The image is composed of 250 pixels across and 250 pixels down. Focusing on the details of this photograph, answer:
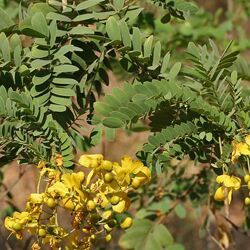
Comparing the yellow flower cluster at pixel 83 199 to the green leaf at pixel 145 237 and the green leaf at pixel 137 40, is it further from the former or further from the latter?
the green leaf at pixel 145 237

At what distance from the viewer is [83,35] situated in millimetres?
1046

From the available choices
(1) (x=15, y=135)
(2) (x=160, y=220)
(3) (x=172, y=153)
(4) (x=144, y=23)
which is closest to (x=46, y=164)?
(1) (x=15, y=135)

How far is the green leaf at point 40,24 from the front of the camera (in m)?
0.96

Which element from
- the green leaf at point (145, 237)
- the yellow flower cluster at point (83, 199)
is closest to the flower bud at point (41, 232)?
A: the yellow flower cluster at point (83, 199)

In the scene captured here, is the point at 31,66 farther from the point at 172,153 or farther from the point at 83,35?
the point at 172,153

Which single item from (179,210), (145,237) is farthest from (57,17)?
(179,210)

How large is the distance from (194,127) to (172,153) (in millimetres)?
55

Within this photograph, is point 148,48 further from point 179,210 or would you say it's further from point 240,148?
point 179,210

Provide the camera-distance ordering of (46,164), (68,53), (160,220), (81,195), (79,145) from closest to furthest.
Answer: (81,195), (46,164), (68,53), (79,145), (160,220)

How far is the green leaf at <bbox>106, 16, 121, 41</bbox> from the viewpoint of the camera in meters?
0.99

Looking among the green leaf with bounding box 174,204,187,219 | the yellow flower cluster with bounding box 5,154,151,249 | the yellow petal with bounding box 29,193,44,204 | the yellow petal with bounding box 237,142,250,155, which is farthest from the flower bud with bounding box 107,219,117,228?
the green leaf with bounding box 174,204,187,219

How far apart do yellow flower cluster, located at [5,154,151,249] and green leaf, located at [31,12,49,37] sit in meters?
0.22

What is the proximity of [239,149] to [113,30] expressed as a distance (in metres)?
0.28

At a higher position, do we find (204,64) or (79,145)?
(204,64)
